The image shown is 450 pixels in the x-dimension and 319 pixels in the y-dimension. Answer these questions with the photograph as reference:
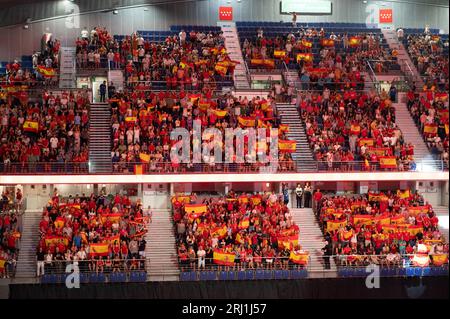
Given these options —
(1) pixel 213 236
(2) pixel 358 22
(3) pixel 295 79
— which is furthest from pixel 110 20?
(1) pixel 213 236

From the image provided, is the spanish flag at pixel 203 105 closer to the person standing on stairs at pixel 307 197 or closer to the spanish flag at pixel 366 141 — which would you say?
the person standing on stairs at pixel 307 197

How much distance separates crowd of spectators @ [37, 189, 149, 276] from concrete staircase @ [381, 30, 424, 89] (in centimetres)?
1221

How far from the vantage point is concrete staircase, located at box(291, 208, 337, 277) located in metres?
27.6

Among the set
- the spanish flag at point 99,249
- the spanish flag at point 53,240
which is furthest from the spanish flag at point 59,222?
the spanish flag at point 99,249

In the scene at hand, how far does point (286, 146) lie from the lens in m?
30.5

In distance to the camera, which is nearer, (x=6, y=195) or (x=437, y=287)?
(x=437, y=287)

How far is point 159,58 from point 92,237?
931 centimetres

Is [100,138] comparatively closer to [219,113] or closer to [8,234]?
[219,113]

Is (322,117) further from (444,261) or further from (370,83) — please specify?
(444,261)

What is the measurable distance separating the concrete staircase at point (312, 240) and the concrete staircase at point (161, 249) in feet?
12.7

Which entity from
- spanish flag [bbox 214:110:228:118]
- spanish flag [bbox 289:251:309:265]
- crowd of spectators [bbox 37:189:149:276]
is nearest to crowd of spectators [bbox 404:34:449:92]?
spanish flag [bbox 214:110:228:118]

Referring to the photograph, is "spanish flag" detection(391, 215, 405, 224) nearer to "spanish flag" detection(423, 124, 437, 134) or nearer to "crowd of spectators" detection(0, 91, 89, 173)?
"spanish flag" detection(423, 124, 437, 134)

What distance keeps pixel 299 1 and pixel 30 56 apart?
1097 cm

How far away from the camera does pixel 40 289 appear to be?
2612 centimetres
